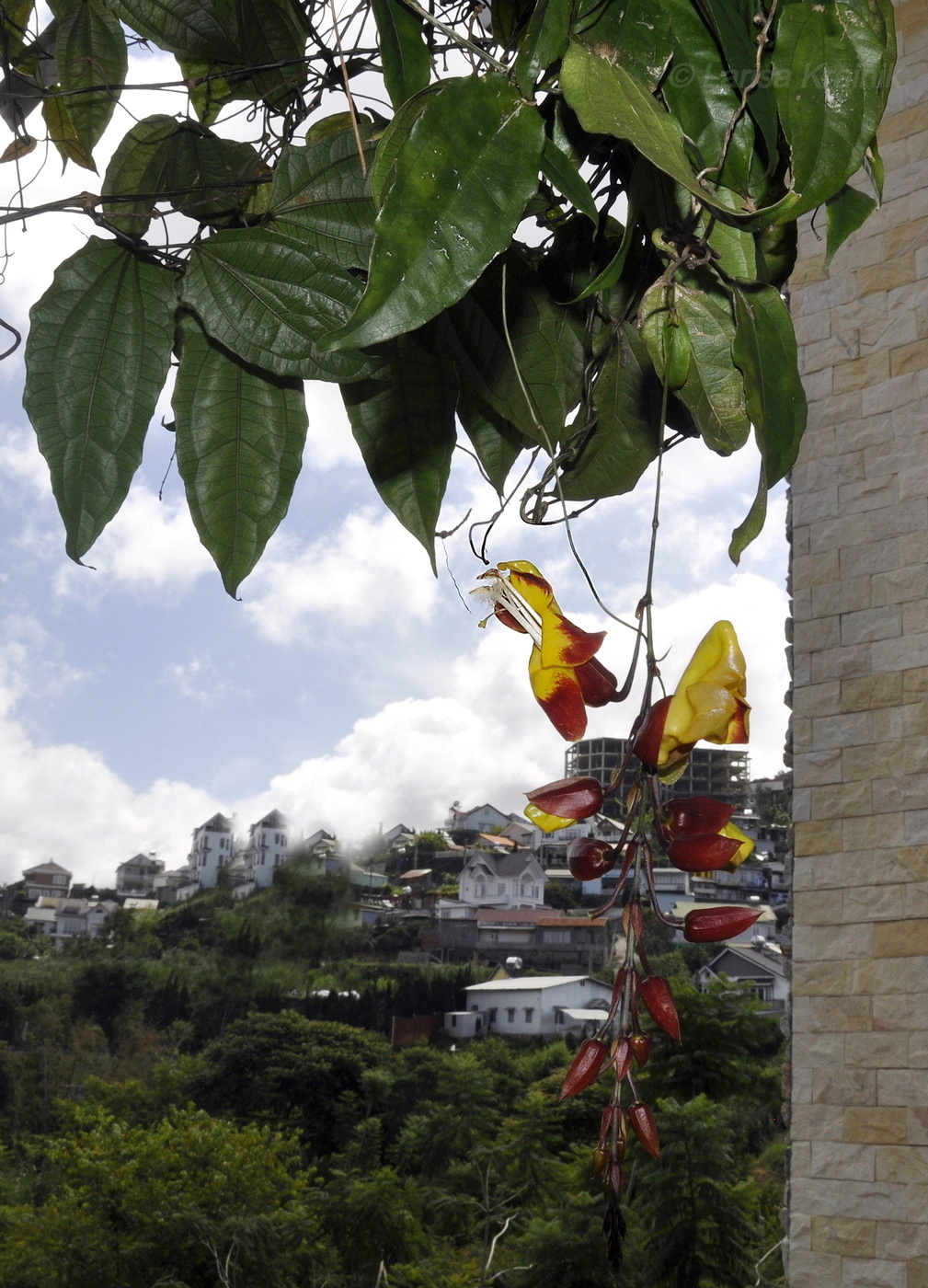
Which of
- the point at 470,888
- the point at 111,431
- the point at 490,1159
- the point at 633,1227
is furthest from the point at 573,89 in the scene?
the point at 470,888

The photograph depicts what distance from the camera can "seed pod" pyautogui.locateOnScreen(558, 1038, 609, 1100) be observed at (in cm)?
31

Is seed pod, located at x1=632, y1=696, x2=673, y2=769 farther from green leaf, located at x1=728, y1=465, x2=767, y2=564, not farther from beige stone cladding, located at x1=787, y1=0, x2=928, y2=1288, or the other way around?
beige stone cladding, located at x1=787, y1=0, x2=928, y2=1288

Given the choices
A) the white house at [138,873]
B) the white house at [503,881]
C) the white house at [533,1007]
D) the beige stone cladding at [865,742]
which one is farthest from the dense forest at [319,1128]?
the white house at [138,873]

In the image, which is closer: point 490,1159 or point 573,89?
point 573,89

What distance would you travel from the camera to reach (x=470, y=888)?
15938 millimetres

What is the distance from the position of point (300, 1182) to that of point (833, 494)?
739cm

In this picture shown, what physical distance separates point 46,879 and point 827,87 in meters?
22.3

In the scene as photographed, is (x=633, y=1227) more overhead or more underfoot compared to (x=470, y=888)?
more underfoot

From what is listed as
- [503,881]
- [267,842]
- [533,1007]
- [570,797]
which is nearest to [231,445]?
[570,797]

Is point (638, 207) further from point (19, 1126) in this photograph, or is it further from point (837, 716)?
point (19, 1126)

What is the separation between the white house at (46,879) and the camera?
20078 millimetres

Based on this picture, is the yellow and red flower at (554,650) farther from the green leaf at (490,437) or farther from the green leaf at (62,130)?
the green leaf at (62,130)

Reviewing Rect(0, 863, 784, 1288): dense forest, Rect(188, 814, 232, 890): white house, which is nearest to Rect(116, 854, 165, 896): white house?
Rect(188, 814, 232, 890): white house

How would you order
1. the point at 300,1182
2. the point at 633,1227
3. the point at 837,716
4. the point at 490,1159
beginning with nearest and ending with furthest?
the point at 837,716 → the point at 633,1227 → the point at 300,1182 → the point at 490,1159
